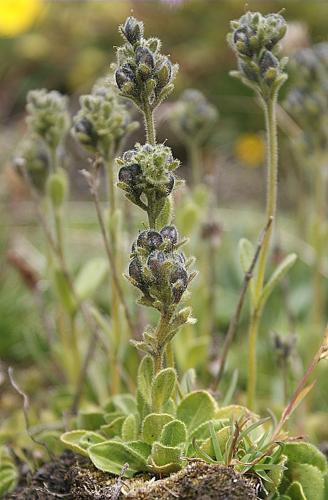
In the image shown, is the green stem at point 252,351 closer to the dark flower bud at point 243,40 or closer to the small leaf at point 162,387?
the small leaf at point 162,387

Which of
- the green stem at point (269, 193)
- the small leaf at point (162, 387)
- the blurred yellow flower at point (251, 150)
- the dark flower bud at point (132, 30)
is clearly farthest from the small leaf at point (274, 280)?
the blurred yellow flower at point (251, 150)

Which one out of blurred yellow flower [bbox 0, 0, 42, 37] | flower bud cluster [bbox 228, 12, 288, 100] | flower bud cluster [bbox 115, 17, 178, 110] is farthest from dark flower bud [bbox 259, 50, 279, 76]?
blurred yellow flower [bbox 0, 0, 42, 37]

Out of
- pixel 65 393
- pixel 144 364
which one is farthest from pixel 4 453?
pixel 144 364

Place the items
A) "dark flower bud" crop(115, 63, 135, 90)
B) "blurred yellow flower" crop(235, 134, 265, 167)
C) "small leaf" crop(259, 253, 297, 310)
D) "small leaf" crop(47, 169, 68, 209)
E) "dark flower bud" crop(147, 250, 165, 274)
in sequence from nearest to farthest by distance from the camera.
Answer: "dark flower bud" crop(147, 250, 165, 274) < "dark flower bud" crop(115, 63, 135, 90) < "small leaf" crop(259, 253, 297, 310) < "small leaf" crop(47, 169, 68, 209) < "blurred yellow flower" crop(235, 134, 265, 167)

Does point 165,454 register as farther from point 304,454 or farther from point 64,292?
point 64,292

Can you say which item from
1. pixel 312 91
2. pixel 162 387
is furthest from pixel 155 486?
pixel 312 91

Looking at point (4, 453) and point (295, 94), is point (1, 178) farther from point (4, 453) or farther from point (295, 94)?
point (4, 453)

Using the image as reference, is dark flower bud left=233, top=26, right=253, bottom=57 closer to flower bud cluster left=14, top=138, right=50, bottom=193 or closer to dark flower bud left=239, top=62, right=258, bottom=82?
dark flower bud left=239, top=62, right=258, bottom=82
